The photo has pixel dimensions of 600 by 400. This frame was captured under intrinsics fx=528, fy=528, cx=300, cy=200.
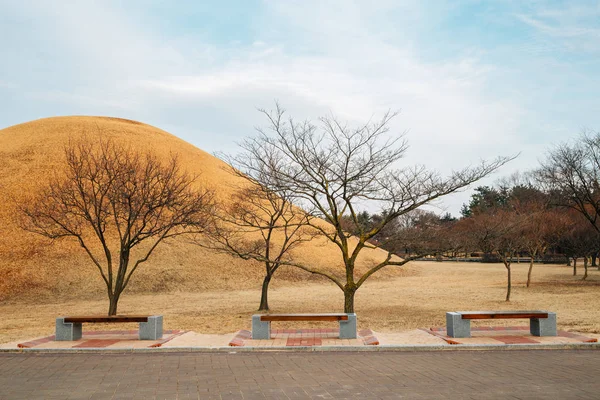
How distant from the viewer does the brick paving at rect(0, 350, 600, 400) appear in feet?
22.9

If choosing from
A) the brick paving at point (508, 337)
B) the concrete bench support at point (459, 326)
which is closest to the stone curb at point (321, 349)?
the brick paving at point (508, 337)

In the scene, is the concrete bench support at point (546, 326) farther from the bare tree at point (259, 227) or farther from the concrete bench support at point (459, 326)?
the bare tree at point (259, 227)

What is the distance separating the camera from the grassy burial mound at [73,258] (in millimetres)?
32688

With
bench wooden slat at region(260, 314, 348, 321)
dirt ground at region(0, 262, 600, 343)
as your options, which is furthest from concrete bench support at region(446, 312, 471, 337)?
dirt ground at region(0, 262, 600, 343)

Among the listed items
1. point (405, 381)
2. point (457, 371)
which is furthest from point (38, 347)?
point (457, 371)

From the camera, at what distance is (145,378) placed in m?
8.02

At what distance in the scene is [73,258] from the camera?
36.2 m

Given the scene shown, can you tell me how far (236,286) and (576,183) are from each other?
22.5 metres

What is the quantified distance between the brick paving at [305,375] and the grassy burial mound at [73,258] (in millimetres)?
14656

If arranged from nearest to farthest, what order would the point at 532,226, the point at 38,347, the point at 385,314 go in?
the point at 38,347, the point at 385,314, the point at 532,226

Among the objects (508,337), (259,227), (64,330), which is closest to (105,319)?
(64,330)

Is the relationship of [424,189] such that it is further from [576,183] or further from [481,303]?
[576,183]

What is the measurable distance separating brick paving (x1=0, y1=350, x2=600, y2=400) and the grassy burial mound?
14.7m

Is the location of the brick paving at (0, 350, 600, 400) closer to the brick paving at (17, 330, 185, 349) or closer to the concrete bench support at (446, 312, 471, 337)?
the brick paving at (17, 330, 185, 349)
